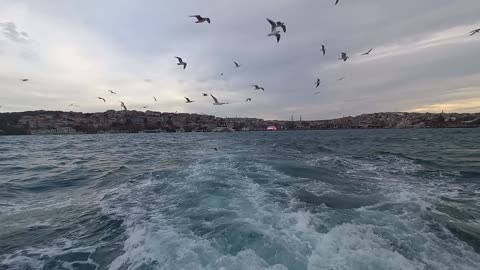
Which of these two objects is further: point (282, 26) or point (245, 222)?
point (282, 26)

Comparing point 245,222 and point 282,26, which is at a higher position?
point 282,26

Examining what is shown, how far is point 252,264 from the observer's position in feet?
18.2

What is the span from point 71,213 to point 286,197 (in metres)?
6.60

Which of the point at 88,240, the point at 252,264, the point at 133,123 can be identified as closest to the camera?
the point at 252,264

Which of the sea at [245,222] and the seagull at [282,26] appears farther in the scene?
the seagull at [282,26]

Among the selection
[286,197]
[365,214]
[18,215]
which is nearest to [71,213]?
[18,215]

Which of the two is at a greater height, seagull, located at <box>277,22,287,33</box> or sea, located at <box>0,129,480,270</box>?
seagull, located at <box>277,22,287,33</box>

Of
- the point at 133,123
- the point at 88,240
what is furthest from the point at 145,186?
the point at 133,123

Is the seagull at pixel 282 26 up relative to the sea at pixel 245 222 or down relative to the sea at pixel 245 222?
up

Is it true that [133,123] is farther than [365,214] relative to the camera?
Yes

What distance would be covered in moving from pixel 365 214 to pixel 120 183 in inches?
385

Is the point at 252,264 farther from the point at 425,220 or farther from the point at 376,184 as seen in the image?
the point at 376,184

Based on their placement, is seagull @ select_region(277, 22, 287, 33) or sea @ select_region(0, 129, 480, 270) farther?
seagull @ select_region(277, 22, 287, 33)

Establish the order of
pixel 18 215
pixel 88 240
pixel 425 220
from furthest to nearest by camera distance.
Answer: pixel 18 215 < pixel 425 220 < pixel 88 240
